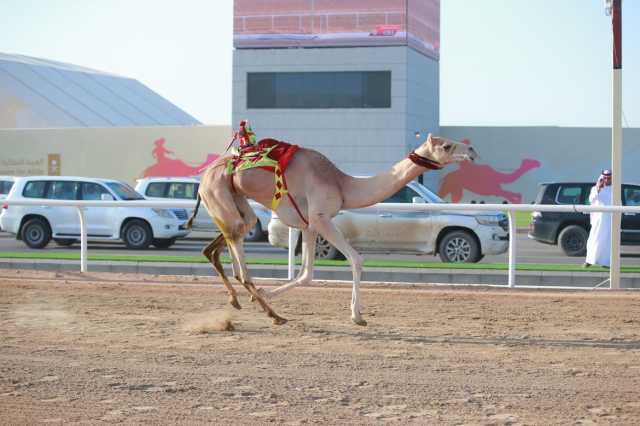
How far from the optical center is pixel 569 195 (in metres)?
23.6

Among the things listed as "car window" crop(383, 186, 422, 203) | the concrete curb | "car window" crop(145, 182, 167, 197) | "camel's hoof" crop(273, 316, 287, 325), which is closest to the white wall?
"car window" crop(145, 182, 167, 197)

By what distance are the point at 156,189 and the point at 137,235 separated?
14.0 feet

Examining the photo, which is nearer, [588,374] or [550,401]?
[550,401]

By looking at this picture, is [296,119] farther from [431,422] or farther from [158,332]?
[431,422]

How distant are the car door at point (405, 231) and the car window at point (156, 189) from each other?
10.7m

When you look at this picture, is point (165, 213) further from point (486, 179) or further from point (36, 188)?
point (486, 179)

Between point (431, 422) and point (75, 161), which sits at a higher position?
point (75, 161)

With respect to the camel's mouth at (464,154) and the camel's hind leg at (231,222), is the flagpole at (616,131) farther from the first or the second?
the camel's hind leg at (231,222)

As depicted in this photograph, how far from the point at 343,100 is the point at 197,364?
131 ft

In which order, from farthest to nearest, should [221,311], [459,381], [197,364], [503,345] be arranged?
1. [221,311]
2. [503,345]
3. [197,364]
4. [459,381]

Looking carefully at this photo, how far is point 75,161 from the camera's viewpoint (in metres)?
50.8

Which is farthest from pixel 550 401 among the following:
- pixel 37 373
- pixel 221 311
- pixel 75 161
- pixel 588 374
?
pixel 75 161

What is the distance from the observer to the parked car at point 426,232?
18.8 meters

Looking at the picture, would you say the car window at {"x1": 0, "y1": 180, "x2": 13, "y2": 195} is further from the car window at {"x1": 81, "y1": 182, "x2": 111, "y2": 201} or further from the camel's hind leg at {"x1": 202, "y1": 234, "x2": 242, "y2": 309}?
the camel's hind leg at {"x1": 202, "y1": 234, "x2": 242, "y2": 309}
